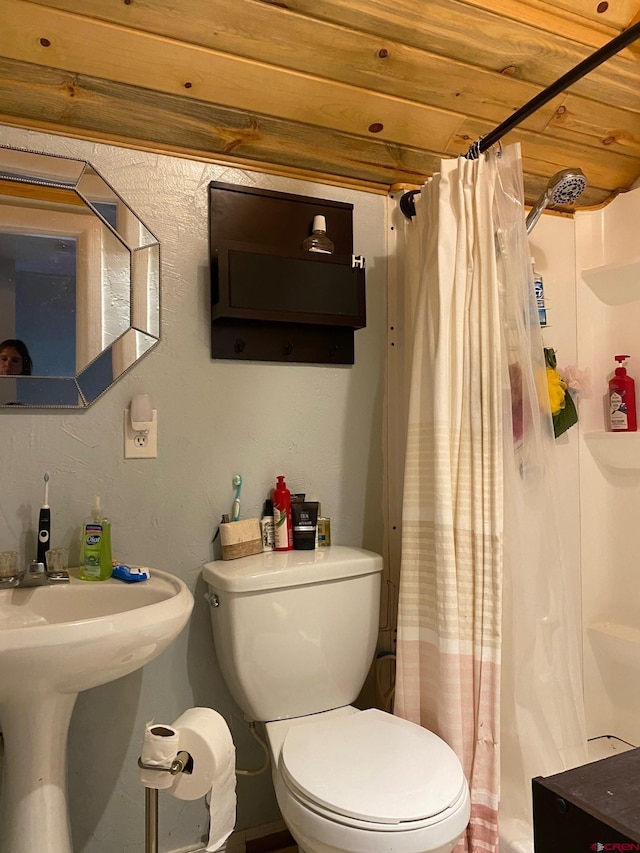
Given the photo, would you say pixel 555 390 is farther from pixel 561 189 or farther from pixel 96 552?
pixel 96 552

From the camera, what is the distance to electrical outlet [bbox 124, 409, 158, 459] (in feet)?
5.41

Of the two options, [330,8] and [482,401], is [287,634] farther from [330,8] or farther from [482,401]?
[330,8]

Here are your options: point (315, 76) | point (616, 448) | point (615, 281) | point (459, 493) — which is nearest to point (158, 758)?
point (459, 493)

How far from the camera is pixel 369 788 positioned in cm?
125

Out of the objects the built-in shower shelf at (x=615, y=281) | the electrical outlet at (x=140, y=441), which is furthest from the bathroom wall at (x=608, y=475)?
the electrical outlet at (x=140, y=441)

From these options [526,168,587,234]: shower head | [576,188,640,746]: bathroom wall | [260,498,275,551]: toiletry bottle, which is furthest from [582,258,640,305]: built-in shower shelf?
[260,498,275,551]: toiletry bottle

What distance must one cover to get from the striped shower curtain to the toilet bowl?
0.58 ft

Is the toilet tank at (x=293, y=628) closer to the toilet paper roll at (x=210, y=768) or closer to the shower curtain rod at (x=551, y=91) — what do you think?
the toilet paper roll at (x=210, y=768)

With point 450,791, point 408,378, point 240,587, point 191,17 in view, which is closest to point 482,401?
point 408,378

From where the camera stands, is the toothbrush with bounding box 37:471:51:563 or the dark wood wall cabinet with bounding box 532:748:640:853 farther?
the toothbrush with bounding box 37:471:51:563

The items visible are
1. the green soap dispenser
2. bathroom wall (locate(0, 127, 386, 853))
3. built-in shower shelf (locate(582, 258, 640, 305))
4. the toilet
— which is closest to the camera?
the toilet

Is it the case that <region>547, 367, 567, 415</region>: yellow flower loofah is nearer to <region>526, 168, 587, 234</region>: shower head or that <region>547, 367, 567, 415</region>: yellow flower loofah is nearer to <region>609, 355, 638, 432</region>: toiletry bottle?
<region>609, 355, 638, 432</region>: toiletry bottle

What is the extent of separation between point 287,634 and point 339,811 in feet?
1.49

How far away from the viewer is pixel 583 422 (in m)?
2.25
